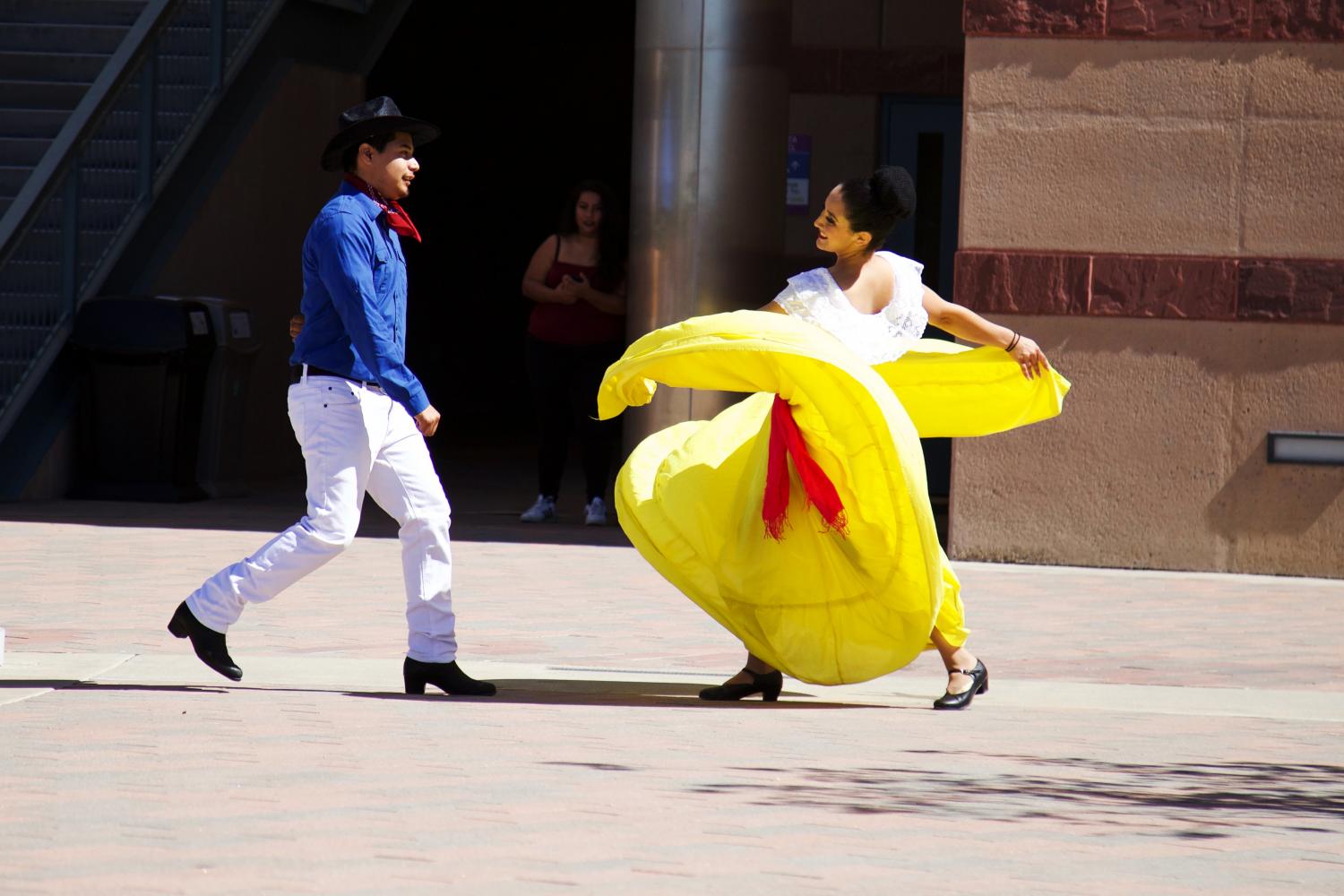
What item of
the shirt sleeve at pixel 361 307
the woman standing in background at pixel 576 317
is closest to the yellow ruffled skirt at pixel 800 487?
the shirt sleeve at pixel 361 307

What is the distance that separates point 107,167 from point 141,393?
187cm

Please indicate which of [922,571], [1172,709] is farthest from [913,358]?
[1172,709]

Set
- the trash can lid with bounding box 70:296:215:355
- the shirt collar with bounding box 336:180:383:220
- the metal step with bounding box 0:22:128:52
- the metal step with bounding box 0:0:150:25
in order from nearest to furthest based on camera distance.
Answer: the shirt collar with bounding box 336:180:383:220 < the trash can lid with bounding box 70:296:215:355 < the metal step with bounding box 0:22:128:52 < the metal step with bounding box 0:0:150:25

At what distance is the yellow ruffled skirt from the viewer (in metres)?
6.88

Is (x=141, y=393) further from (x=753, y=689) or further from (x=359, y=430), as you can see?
(x=753, y=689)

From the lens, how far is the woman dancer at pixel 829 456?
22.7 ft

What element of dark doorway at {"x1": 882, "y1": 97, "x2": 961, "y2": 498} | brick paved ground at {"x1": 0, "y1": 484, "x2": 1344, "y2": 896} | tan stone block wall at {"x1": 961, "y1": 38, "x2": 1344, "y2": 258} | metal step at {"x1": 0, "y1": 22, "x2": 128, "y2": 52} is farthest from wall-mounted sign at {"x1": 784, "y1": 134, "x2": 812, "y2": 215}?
brick paved ground at {"x1": 0, "y1": 484, "x2": 1344, "y2": 896}

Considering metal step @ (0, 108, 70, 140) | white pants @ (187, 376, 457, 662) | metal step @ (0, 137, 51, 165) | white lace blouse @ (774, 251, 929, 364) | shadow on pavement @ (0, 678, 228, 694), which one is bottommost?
shadow on pavement @ (0, 678, 228, 694)

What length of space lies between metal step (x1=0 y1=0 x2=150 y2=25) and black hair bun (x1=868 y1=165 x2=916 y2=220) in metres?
10.3

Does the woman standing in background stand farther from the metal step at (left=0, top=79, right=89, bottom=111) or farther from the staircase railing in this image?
the metal step at (left=0, top=79, right=89, bottom=111)

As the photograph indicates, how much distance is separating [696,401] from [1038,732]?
642 cm

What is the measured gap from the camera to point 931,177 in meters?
15.2

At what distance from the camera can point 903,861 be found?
4934 mm

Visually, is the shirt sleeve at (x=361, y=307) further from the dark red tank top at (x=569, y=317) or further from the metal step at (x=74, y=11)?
the metal step at (x=74, y=11)
